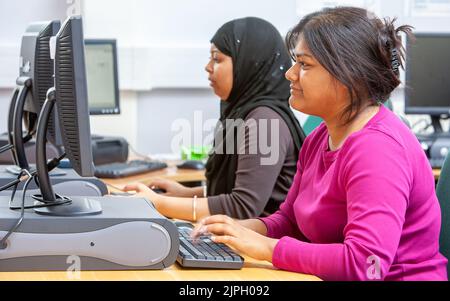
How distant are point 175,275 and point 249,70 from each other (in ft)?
3.77

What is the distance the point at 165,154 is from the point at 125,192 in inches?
55.6

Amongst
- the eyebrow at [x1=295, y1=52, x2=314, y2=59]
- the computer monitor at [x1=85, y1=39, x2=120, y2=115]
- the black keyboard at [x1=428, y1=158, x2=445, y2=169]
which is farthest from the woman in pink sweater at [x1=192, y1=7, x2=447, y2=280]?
the computer monitor at [x1=85, y1=39, x2=120, y2=115]

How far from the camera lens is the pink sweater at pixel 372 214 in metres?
1.42

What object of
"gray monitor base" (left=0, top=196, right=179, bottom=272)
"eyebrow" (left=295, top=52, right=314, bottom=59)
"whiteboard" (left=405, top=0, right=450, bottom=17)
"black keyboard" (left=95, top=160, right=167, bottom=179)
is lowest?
"black keyboard" (left=95, top=160, right=167, bottom=179)

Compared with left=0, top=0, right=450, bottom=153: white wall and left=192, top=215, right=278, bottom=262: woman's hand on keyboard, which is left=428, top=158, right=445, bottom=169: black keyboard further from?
Result: left=192, top=215, right=278, bottom=262: woman's hand on keyboard

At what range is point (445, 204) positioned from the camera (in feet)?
5.80

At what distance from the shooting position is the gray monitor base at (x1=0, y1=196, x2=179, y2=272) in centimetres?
136

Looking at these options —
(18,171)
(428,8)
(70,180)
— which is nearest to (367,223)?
(70,180)

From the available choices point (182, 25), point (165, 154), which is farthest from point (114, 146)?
point (182, 25)

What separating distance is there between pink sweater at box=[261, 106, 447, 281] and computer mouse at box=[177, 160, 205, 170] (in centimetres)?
136

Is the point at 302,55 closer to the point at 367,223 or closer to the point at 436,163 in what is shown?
the point at 367,223
